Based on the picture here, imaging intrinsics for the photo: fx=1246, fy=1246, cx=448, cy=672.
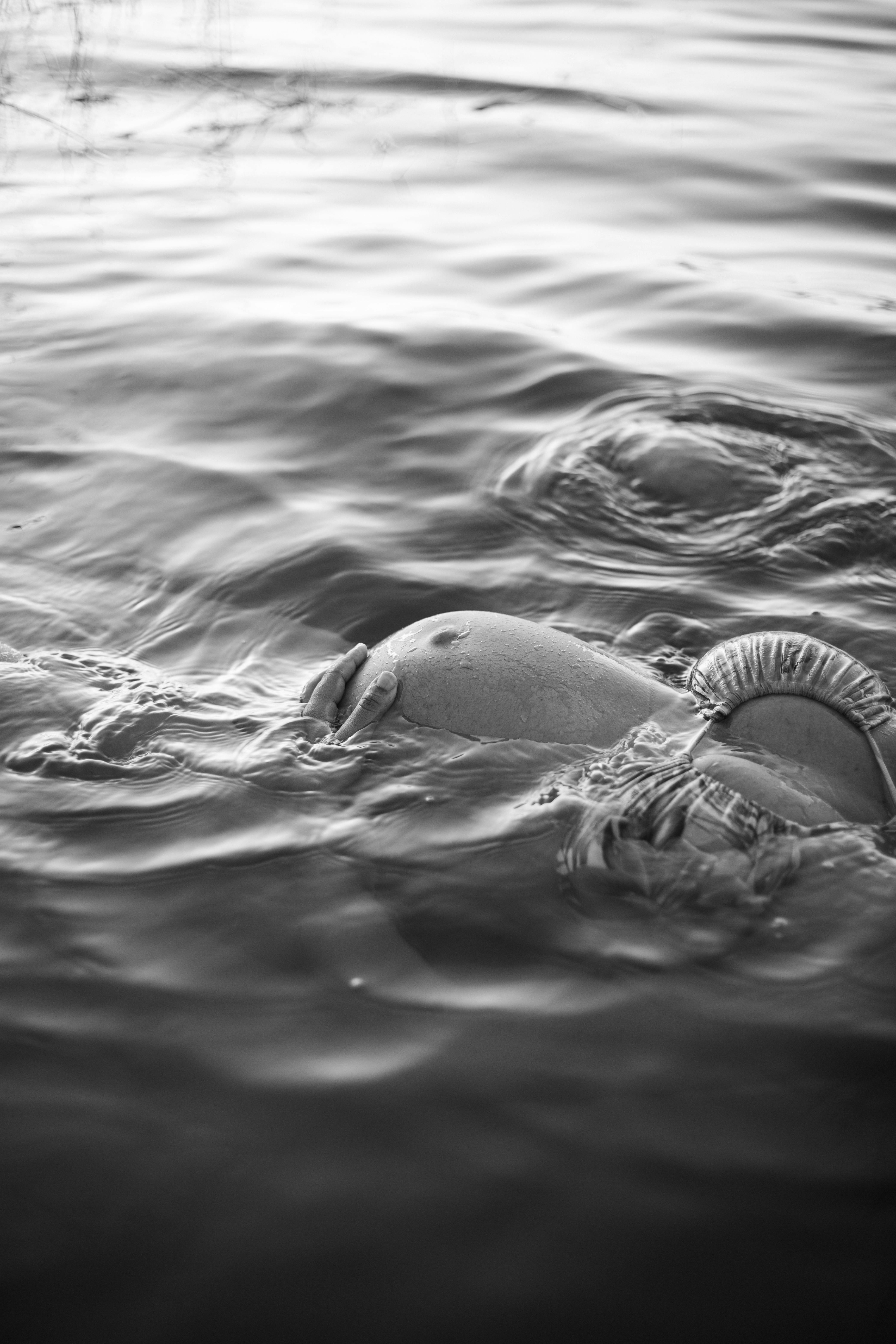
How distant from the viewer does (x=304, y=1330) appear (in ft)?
8.36

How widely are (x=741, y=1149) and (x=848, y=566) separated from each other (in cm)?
351

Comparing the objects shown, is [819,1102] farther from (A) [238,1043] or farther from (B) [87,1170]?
(B) [87,1170]

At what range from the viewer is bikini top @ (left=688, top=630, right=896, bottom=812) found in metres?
3.87

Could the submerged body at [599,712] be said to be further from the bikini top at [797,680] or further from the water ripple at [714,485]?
the water ripple at [714,485]

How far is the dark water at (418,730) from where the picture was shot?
2.74 metres

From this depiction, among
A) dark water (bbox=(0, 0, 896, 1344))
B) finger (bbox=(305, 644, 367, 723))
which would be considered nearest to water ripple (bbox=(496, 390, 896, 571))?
dark water (bbox=(0, 0, 896, 1344))

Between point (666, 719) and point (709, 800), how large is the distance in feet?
1.88

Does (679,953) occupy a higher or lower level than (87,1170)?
higher

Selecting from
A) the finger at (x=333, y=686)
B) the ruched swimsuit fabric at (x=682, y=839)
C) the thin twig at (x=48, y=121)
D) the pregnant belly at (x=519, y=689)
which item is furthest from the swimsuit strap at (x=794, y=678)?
the thin twig at (x=48, y=121)

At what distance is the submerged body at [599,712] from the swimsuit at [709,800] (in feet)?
0.14

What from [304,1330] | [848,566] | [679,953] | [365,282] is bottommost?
[304,1330]

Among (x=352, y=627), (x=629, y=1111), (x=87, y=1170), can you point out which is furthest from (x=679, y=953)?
(x=352, y=627)

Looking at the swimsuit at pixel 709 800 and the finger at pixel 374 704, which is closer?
the swimsuit at pixel 709 800

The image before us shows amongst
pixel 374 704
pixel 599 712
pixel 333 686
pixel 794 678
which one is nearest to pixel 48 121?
pixel 333 686
